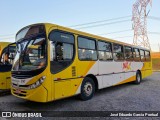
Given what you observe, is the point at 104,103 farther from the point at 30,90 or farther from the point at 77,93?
the point at 30,90

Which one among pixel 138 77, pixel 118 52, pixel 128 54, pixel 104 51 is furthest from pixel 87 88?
pixel 138 77

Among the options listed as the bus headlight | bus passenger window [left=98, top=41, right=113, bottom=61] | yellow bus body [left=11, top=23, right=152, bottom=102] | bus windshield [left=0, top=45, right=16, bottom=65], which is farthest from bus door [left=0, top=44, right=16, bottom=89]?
bus passenger window [left=98, top=41, right=113, bottom=61]

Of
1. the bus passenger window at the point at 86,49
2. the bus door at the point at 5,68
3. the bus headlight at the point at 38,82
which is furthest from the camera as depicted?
the bus door at the point at 5,68

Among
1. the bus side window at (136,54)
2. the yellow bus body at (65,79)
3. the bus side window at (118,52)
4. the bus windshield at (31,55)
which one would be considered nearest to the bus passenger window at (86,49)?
the yellow bus body at (65,79)

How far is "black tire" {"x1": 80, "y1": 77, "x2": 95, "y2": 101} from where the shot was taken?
728cm

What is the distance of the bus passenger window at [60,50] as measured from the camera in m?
5.96

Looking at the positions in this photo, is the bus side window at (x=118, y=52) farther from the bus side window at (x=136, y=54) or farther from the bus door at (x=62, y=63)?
the bus door at (x=62, y=63)

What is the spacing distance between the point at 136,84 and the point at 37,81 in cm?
821

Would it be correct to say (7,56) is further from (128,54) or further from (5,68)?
(128,54)

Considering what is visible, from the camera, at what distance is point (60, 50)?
621cm

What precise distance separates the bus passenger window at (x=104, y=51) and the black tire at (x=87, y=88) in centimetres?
127

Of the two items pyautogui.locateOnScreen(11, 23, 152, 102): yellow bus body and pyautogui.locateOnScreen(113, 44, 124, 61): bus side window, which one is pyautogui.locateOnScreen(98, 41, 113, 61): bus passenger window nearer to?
pyautogui.locateOnScreen(11, 23, 152, 102): yellow bus body

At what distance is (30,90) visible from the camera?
5.72 meters

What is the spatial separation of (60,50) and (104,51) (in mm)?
3070
